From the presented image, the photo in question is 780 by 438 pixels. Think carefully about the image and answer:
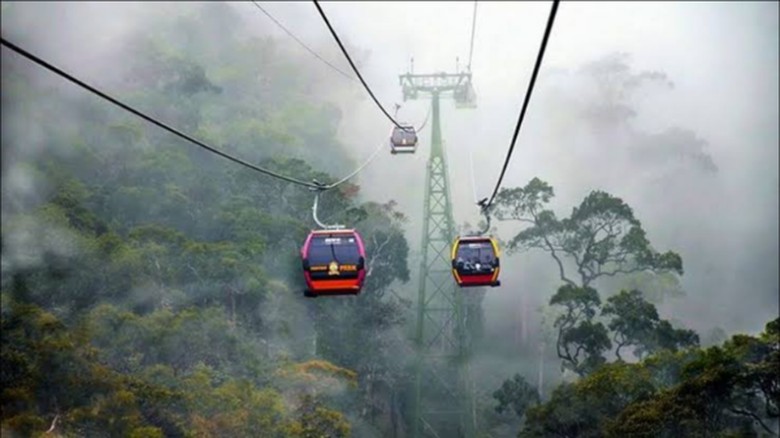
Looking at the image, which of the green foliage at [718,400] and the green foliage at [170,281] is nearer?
the green foliage at [718,400]

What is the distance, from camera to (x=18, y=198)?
2919 centimetres

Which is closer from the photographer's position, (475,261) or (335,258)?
(335,258)

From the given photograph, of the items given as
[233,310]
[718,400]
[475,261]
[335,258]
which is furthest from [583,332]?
[335,258]

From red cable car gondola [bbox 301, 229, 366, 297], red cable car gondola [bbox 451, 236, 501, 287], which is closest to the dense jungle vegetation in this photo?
red cable car gondola [bbox 451, 236, 501, 287]

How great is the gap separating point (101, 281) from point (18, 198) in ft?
21.9

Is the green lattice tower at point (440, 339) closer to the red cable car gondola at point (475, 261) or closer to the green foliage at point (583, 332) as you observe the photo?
the green foliage at point (583, 332)

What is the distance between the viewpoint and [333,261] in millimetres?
10844

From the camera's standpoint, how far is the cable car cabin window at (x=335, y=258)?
1084cm

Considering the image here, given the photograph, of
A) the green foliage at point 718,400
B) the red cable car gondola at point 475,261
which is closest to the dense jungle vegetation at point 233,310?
the green foliage at point 718,400

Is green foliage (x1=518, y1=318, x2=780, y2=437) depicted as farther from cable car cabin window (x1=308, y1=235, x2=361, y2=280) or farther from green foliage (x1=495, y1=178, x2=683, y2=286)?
green foliage (x1=495, y1=178, x2=683, y2=286)

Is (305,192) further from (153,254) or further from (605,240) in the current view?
(605,240)

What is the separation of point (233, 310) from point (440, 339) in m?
16.5

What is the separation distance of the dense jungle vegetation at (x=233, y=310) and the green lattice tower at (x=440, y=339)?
1.57 m

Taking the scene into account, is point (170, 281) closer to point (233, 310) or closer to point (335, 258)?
point (233, 310)
